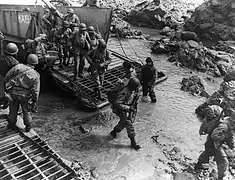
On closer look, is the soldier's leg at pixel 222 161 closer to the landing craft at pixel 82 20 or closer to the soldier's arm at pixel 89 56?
the landing craft at pixel 82 20

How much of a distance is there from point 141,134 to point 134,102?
1.44 metres

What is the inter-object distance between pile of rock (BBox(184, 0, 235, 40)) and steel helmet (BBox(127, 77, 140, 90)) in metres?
14.8

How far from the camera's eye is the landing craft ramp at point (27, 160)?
4.52 m

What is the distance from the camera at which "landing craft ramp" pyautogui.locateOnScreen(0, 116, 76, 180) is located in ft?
14.8

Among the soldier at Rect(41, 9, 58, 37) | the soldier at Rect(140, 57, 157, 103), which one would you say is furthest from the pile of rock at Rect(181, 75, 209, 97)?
the soldier at Rect(41, 9, 58, 37)

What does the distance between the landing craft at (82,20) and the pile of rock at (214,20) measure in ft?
34.4

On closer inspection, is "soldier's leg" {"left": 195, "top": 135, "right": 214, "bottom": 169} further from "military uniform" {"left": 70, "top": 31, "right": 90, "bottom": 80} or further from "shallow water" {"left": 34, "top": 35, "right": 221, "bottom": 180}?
"military uniform" {"left": 70, "top": 31, "right": 90, "bottom": 80}

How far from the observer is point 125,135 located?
6781 mm

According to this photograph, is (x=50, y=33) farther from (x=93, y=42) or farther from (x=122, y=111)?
(x=122, y=111)

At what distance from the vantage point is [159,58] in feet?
45.9

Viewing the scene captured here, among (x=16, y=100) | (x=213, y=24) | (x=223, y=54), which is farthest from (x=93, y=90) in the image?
(x=213, y=24)

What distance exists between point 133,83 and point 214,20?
16.4 metres

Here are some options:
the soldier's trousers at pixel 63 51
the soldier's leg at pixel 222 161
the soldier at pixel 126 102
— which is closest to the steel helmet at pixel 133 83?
the soldier at pixel 126 102

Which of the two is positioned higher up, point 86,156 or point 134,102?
point 134,102
